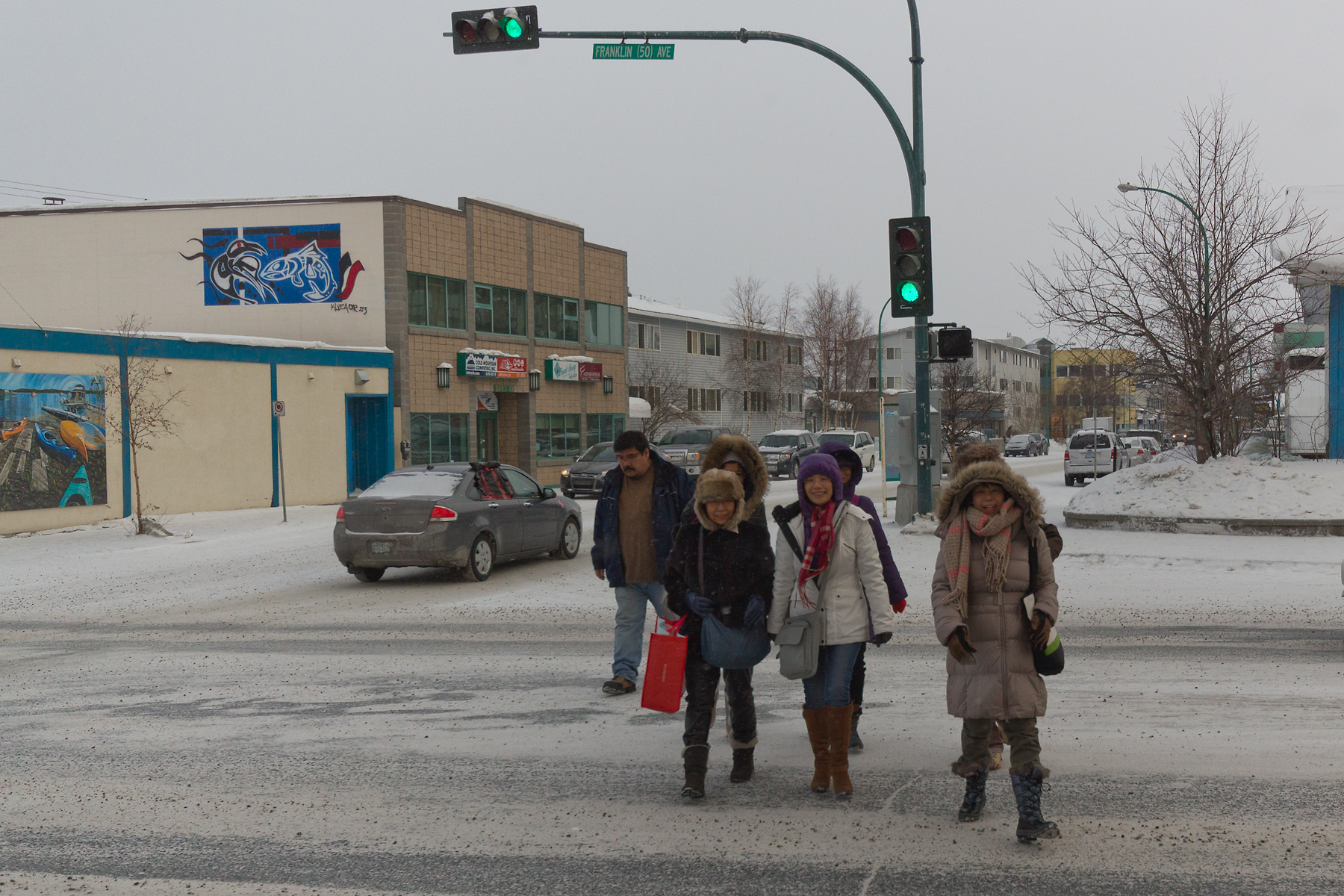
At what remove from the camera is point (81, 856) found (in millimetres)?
4891

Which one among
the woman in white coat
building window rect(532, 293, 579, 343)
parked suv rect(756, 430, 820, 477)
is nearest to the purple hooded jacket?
the woman in white coat

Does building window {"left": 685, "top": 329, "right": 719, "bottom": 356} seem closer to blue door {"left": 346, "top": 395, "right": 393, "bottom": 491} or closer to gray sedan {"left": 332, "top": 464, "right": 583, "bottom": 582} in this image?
blue door {"left": 346, "top": 395, "right": 393, "bottom": 491}

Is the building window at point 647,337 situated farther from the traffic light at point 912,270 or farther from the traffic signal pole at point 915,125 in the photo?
the traffic light at point 912,270

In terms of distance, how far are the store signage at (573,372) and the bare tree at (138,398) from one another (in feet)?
55.3

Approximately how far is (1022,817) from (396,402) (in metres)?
30.9

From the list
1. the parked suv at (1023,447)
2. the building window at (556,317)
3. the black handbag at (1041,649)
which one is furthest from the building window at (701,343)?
the black handbag at (1041,649)

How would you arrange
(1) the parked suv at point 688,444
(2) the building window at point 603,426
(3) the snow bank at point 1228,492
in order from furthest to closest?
(2) the building window at point 603,426, (1) the parked suv at point 688,444, (3) the snow bank at point 1228,492

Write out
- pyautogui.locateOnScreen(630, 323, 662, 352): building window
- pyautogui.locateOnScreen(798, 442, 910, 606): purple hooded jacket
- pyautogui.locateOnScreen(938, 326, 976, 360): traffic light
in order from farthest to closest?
pyautogui.locateOnScreen(630, 323, 662, 352): building window < pyautogui.locateOnScreen(938, 326, 976, 360): traffic light < pyautogui.locateOnScreen(798, 442, 910, 606): purple hooded jacket

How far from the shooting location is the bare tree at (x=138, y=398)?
22750 mm

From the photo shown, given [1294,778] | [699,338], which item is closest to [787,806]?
[1294,778]

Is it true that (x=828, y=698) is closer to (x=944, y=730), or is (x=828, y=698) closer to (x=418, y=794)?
(x=944, y=730)

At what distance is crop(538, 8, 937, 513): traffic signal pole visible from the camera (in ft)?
45.8

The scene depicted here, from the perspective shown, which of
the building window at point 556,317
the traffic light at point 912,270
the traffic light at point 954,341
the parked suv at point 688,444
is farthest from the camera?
the building window at point 556,317

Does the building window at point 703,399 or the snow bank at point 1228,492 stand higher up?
the building window at point 703,399
